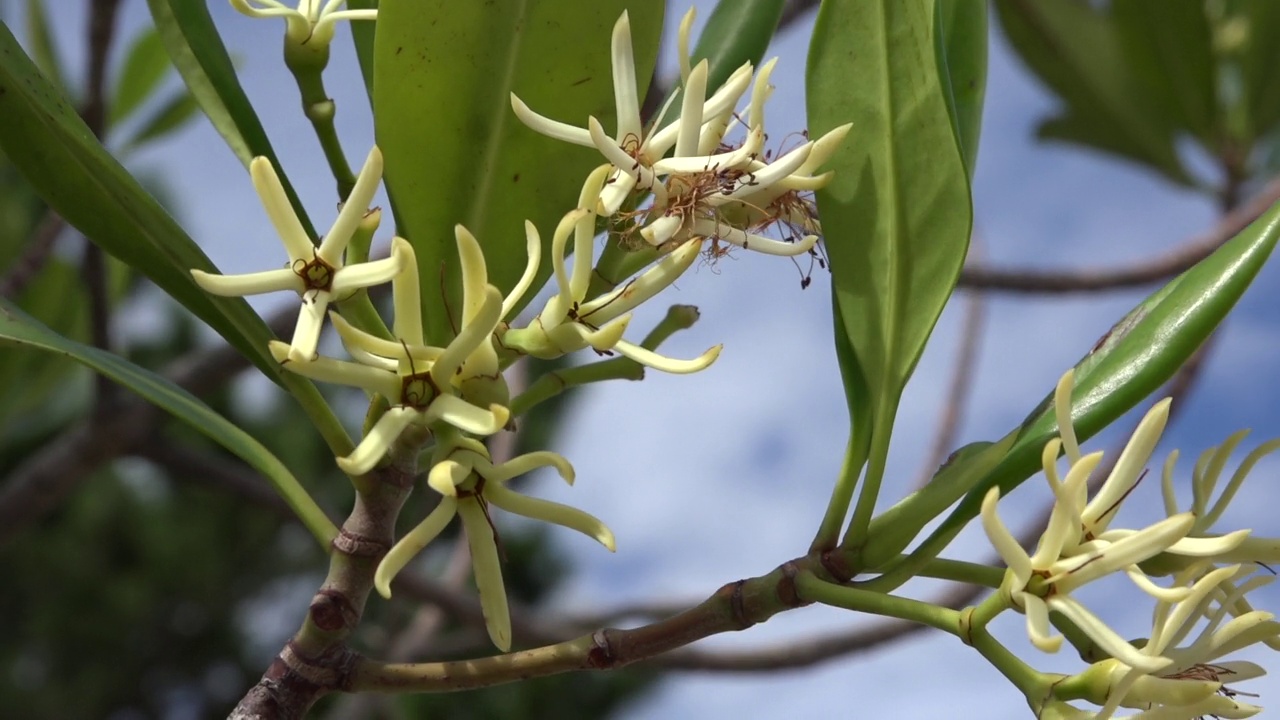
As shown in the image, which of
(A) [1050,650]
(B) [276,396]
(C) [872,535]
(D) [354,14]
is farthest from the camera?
(B) [276,396]

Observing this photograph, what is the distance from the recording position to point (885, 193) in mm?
922

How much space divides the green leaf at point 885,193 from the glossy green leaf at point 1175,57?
2.05 m

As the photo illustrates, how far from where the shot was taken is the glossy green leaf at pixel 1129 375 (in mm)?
846

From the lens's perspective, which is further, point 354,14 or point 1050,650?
point 354,14

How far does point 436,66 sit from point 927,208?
40cm

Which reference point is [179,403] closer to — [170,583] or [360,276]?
[360,276]

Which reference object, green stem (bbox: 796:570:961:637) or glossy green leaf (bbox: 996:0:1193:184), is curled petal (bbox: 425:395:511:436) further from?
glossy green leaf (bbox: 996:0:1193:184)

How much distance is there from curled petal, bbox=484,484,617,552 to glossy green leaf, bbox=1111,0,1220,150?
7.96 ft

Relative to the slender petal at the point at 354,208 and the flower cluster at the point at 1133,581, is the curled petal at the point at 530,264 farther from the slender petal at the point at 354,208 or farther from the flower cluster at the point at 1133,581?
the flower cluster at the point at 1133,581

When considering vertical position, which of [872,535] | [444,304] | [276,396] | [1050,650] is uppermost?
[276,396]

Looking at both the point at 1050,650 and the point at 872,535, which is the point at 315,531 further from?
the point at 1050,650

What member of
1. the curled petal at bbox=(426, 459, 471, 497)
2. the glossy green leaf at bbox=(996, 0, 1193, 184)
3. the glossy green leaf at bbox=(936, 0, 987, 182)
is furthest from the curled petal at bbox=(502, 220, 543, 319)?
the glossy green leaf at bbox=(996, 0, 1193, 184)

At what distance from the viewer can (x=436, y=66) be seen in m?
0.89

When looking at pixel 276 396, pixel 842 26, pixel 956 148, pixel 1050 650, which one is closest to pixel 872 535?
pixel 1050 650
